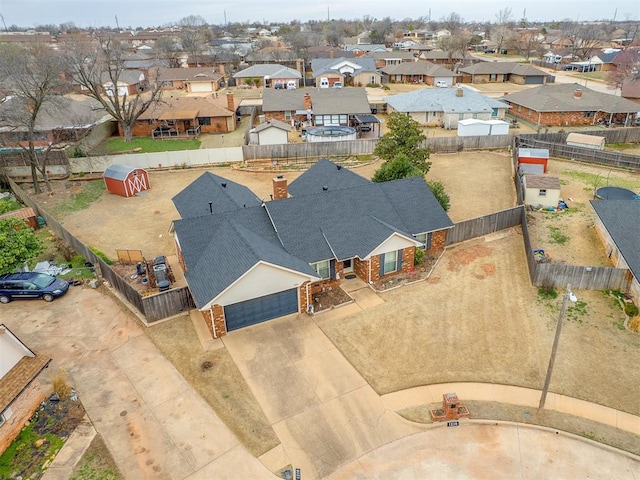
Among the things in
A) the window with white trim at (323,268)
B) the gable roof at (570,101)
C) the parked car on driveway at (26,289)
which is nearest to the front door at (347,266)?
the window with white trim at (323,268)

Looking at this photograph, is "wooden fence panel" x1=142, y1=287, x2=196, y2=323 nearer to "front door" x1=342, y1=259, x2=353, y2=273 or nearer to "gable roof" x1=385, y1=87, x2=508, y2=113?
"front door" x1=342, y1=259, x2=353, y2=273

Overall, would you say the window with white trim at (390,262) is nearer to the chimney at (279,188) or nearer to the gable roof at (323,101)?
the chimney at (279,188)

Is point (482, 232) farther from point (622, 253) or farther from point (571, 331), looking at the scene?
point (571, 331)

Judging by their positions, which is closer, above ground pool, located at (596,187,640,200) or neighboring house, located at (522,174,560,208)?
above ground pool, located at (596,187,640,200)

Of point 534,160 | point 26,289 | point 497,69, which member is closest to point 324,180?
point 26,289

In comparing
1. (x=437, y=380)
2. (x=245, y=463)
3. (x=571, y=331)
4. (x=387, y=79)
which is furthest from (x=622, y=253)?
(x=387, y=79)

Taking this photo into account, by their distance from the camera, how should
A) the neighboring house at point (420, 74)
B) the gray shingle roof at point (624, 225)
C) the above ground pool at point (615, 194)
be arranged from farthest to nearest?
the neighboring house at point (420, 74)
the above ground pool at point (615, 194)
the gray shingle roof at point (624, 225)

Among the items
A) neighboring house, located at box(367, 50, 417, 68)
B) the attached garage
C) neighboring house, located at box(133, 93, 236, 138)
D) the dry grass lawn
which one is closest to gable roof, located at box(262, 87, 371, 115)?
neighboring house, located at box(133, 93, 236, 138)

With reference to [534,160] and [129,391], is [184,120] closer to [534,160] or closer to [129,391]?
[534,160]
